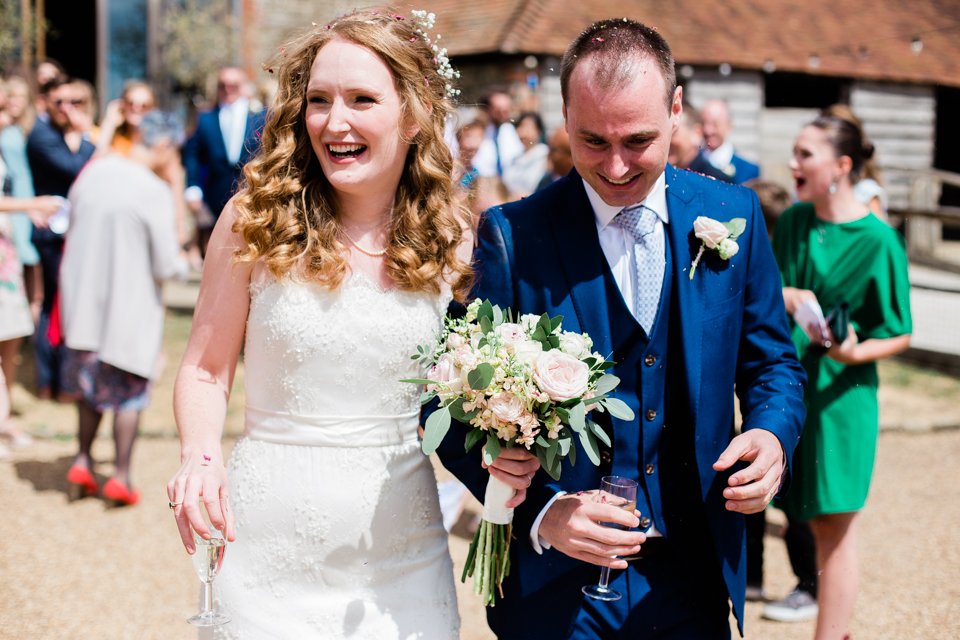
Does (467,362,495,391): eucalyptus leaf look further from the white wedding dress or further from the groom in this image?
the white wedding dress

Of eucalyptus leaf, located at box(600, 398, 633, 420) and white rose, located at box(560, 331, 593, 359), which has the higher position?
white rose, located at box(560, 331, 593, 359)

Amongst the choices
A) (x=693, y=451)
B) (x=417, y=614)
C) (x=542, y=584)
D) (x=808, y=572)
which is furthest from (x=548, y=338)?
(x=808, y=572)

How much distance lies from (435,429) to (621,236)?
2.36 feet

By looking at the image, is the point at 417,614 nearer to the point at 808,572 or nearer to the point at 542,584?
the point at 542,584

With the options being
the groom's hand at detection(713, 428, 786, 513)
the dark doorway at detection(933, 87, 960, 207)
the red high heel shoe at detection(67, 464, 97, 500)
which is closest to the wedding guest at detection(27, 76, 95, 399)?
the red high heel shoe at detection(67, 464, 97, 500)

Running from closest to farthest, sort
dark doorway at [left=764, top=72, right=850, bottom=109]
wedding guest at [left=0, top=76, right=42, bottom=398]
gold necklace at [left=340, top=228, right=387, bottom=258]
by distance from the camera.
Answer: gold necklace at [left=340, top=228, right=387, bottom=258] < wedding guest at [left=0, top=76, right=42, bottom=398] < dark doorway at [left=764, top=72, right=850, bottom=109]

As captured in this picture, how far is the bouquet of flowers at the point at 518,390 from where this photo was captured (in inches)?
89.0

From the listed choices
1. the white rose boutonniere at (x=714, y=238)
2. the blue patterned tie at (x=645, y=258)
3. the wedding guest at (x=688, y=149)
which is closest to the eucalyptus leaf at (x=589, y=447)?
the blue patterned tie at (x=645, y=258)

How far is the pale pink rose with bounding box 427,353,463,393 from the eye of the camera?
93.0 inches

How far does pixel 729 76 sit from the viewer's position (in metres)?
18.3

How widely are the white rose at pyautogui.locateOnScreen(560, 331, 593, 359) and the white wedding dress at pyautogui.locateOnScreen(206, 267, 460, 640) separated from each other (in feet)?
1.78

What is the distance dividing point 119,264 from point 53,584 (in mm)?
2050

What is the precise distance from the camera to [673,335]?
8.27 ft

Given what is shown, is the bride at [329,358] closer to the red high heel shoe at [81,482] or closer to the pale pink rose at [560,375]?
the pale pink rose at [560,375]
